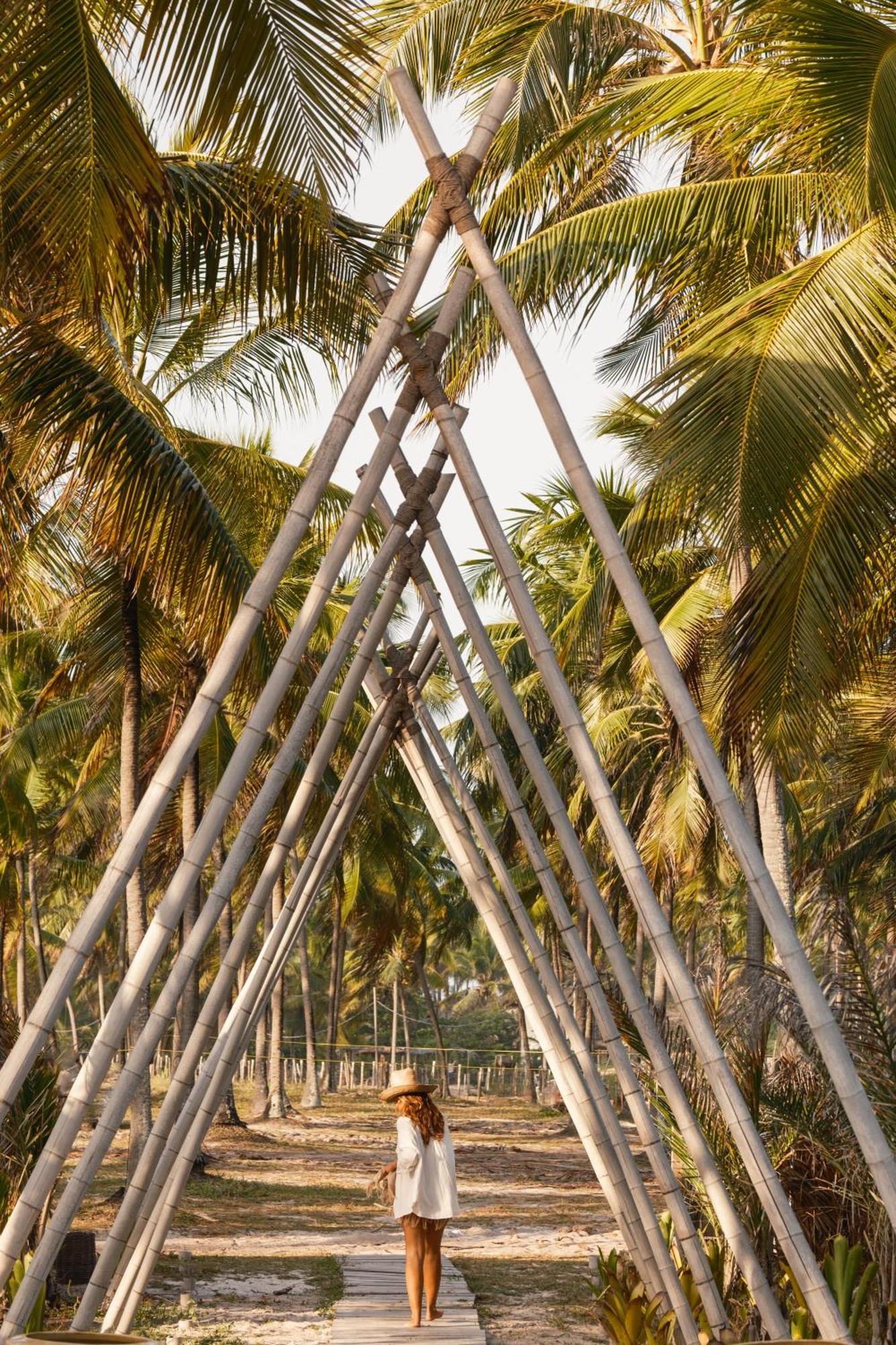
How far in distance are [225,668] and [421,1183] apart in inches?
157

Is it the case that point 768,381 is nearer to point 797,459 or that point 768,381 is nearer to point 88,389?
point 797,459

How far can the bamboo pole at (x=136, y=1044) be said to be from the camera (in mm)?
5109

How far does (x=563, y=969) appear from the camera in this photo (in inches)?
1597

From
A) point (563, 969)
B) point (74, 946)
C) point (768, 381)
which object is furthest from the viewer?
point (563, 969)

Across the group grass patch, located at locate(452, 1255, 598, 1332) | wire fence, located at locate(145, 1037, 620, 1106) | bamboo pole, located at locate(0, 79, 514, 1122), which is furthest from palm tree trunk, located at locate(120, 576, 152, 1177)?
wire fence, located at locate(145, 1037, 620, 1106)

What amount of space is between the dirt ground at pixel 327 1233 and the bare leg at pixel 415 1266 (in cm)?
53

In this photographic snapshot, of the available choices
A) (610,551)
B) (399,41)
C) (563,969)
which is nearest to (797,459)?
(610,551)

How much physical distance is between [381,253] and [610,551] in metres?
2.80

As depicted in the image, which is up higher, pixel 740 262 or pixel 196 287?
pixel 740 262

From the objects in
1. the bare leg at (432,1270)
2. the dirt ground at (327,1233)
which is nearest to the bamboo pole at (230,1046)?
the dirt ground at (327,1233)

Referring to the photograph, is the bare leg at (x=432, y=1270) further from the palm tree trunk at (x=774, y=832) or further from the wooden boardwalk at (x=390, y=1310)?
the palm tree trunk at (x=774, y=832)

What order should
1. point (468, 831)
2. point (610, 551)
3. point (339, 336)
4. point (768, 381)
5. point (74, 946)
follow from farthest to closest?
1. point (468, 831)
2. point (339, 336)
3. point (768, 381)
4. point (610, 551)
5. point (74, 946)

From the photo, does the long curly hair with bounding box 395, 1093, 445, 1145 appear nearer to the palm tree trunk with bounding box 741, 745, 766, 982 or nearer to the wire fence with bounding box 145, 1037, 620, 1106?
the palm tree trunk with bounding box 741, 745, 766, 982

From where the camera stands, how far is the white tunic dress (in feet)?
26.7
